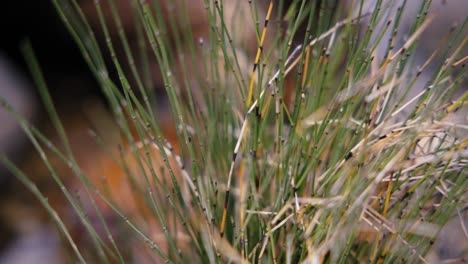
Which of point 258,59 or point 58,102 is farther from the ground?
point 258,59

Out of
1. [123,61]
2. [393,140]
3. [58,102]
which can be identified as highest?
[393,140]

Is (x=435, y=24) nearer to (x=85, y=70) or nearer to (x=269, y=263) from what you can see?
(x=269, y=263)

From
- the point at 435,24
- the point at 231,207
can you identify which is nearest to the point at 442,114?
the point at 231,207

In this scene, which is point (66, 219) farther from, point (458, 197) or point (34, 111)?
point (458, 197)

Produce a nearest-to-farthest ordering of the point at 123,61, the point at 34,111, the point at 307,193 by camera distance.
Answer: the point at 307,193 → the point at 34,111 → the point at 123,61

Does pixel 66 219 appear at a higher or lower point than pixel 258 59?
lower

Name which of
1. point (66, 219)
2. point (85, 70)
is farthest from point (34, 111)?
point (66, 219)

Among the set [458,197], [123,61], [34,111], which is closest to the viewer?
[458,197]

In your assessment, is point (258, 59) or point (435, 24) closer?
point (258, 59)

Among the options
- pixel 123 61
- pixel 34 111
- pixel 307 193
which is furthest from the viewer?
pixel 123 61
